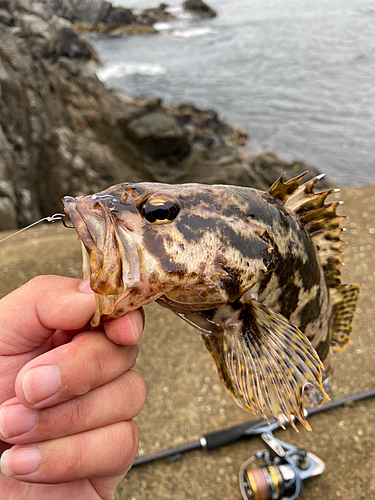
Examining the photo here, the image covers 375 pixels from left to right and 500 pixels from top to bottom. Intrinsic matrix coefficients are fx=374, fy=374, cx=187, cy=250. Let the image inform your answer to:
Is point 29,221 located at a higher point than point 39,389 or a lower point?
lower

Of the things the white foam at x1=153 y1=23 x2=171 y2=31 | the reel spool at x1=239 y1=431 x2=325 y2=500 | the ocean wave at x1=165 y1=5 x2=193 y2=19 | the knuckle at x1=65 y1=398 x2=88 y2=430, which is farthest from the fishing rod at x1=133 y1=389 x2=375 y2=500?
the ocean wave at x1=165 y1=5 x2=193 y2=19

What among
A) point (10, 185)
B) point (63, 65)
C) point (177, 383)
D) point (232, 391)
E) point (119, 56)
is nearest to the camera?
point (232, 391)

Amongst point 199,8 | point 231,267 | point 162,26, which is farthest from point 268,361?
point 199,8

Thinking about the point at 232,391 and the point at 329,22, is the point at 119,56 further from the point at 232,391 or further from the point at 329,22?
the point at 232,391

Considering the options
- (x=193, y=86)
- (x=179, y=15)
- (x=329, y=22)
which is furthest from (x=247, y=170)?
(x=179, y=15)

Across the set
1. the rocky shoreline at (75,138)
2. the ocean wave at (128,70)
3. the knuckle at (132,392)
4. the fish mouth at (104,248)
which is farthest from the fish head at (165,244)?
the ocean wave at (128,70)

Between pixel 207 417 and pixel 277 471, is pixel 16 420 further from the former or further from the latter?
pixel 207 417
